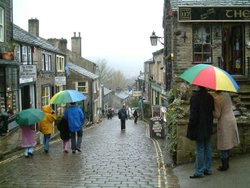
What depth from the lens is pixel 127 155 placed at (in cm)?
1148

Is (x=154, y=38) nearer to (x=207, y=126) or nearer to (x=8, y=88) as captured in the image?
(x=8, y=88)

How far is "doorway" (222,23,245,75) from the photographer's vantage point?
17723mm

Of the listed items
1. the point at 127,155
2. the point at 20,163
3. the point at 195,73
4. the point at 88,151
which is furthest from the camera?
the point at 88,151

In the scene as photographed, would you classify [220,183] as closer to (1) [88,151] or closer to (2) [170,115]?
(2) [170,115]

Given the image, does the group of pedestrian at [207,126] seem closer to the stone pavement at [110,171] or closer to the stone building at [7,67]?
the stone pavement at [110,171]

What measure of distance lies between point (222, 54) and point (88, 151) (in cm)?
864

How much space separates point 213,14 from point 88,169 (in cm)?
1057

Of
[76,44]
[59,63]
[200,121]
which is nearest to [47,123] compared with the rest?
[200,121]

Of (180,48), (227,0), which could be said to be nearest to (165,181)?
(180,48)

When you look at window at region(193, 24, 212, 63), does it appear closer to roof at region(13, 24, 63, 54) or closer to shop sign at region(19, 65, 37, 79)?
shop sign at region(19, 65, 37, 79)

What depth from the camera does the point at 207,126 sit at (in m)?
Result: 7.58

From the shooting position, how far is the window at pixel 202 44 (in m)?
17.6

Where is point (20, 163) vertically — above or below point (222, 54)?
below

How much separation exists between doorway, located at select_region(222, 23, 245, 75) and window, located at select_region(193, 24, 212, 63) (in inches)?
32.8
